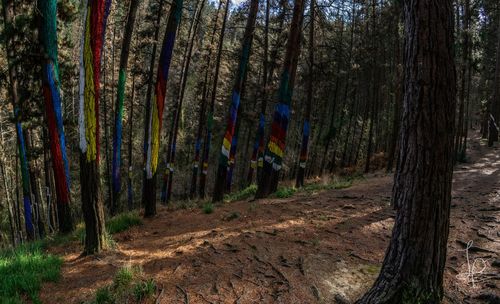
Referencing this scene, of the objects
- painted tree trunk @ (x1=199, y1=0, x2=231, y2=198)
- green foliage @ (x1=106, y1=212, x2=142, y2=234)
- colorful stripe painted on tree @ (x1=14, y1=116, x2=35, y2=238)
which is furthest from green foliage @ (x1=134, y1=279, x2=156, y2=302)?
painted tree trunk @ (x1=199, y1=0, x2=231, y2=198)

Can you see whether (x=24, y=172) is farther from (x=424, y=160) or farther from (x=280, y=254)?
(x=424, y=160)

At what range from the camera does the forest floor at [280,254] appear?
4.62 meters

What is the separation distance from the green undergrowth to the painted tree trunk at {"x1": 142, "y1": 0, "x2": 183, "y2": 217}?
5.15m

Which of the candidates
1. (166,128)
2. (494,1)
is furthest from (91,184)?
(166,128)

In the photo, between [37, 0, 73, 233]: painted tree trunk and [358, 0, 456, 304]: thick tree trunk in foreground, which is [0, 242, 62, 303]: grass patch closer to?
[37, 0, 73, 233]: painted tree trunk

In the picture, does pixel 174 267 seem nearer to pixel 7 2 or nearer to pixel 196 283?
pixel 196 283

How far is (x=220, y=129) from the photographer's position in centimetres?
3309

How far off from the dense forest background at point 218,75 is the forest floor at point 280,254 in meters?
3.69

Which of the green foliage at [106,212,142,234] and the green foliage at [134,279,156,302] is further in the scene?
the green foliage at [106,212,142,234]

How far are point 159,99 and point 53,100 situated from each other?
2.50 metres

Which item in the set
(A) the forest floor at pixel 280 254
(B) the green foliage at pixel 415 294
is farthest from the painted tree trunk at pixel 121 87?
(B) the green foliage at pixel 415 294

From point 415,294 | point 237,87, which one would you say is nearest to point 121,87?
point 237,87

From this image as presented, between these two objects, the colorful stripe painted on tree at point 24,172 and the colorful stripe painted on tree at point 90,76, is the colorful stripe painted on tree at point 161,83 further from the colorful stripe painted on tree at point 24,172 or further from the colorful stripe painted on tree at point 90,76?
the colorful stripe painted on tree at point 24,172

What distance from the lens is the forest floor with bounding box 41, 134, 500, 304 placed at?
4.62 meters
